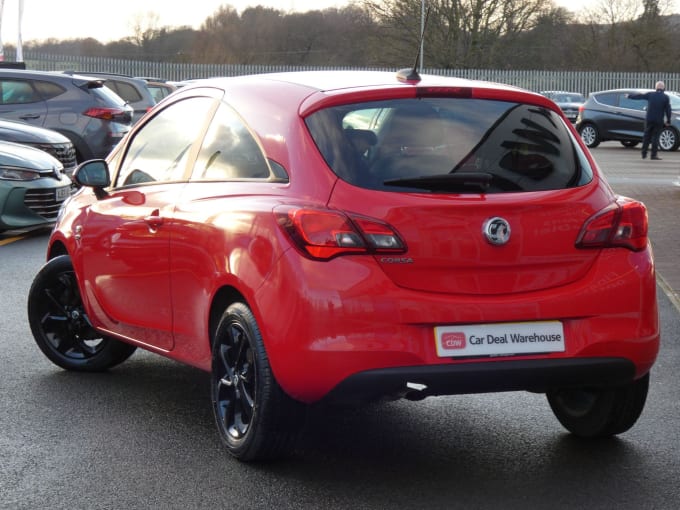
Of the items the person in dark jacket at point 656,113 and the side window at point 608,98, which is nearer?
the person in dark jacket at point 656,113

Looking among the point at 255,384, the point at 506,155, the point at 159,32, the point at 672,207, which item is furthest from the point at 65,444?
the point at 159,32

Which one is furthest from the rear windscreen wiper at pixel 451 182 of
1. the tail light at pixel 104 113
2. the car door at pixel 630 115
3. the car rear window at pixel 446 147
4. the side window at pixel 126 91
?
the car door at pixel 630 115

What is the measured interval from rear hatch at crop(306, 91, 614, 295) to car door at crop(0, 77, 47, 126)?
50.1ft

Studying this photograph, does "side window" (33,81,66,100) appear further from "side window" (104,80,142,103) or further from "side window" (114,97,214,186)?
"side window" (114,97,214,186)

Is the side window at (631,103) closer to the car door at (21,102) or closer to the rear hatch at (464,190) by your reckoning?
the car door at (21,102)

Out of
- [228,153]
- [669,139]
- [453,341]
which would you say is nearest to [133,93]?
[669,139]

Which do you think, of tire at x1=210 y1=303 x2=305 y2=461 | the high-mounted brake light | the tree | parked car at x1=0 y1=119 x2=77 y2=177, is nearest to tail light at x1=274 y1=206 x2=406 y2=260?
tire at x1=210 y1=303 x2=305 y2=461

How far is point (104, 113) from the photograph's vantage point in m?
19.5

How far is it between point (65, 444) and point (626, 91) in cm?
3264

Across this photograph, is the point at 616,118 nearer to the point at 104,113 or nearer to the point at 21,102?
the point at 104,113

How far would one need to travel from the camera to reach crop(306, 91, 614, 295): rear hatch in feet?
15.1

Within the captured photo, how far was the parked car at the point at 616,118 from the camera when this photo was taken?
117 feet

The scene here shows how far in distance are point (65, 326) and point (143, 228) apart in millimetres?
1350

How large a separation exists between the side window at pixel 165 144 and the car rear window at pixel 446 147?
1.02 meters
